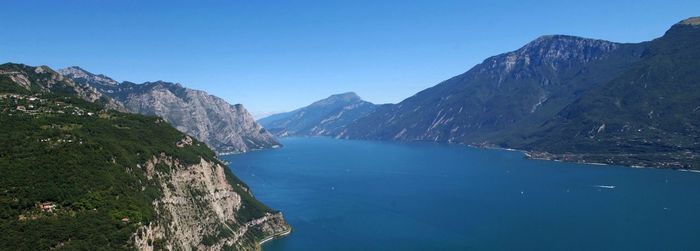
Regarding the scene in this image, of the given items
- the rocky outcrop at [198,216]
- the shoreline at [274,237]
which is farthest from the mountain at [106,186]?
the shoreline at [274,237]

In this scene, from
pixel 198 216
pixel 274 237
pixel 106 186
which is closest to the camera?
pixel 106 186

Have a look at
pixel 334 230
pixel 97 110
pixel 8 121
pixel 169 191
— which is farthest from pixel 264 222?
pixel 8 121

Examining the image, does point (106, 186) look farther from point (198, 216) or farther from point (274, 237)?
point (274, 237)

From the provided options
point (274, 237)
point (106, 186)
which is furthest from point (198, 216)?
point (106, 186)

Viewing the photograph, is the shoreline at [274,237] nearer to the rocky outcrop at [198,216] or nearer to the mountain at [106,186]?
the rocky outcrop at [198,216]

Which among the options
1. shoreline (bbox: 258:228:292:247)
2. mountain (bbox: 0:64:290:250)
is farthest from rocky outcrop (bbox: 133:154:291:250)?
shoreline (bbox: 258:228:292:247)
